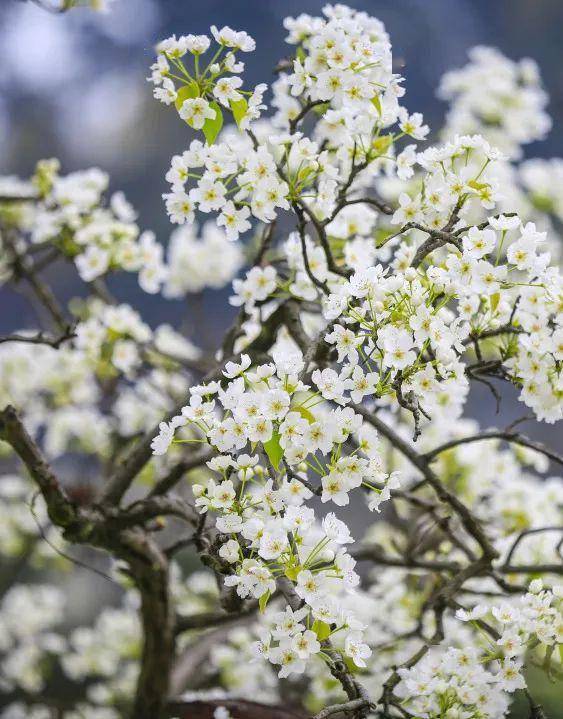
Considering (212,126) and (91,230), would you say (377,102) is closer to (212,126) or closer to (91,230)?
(212,126)

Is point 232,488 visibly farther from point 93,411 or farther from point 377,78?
point 93,411

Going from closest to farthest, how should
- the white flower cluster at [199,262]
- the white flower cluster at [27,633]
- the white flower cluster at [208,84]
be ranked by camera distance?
the white flower cluster at [208,84] < the white flower cluster at [199,262] < the white flower cluster at [27,633]

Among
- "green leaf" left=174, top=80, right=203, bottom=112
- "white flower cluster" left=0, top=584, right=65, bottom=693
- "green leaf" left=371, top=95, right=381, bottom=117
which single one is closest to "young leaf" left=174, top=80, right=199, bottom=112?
"green leaf" left=174, top=80, right=203, bottom=112

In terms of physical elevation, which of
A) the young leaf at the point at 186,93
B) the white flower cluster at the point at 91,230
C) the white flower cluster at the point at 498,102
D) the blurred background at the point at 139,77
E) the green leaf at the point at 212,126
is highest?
the blurred background at the point at 139,77

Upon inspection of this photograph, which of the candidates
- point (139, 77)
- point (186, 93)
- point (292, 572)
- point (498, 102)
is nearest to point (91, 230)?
point (186, 93)

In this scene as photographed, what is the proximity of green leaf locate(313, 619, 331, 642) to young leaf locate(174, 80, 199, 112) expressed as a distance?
2.54 ft

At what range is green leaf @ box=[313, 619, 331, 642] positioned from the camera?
1141mm

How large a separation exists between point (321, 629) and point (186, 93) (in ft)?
2.64

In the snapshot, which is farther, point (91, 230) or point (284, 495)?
point (91, 230)

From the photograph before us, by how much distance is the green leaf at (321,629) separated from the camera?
1.14m

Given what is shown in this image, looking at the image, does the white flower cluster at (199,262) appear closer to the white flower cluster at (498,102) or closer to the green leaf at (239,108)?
the white flower cluster at (498,102)

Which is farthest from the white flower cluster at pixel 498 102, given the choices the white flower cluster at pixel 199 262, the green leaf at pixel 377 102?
the green leaf at pixel 377 102

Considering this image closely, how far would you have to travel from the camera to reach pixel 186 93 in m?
1.35

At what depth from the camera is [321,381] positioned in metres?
1.15
